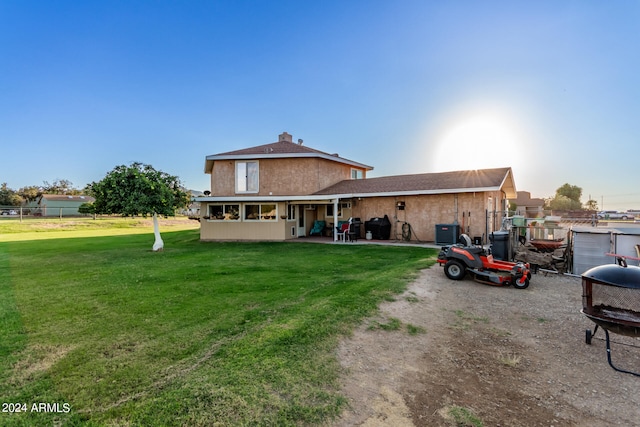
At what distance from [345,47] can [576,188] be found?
63817 millimetres

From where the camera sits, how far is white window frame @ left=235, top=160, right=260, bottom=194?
16.8 meters

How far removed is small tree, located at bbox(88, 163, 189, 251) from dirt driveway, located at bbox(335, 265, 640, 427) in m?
11.2

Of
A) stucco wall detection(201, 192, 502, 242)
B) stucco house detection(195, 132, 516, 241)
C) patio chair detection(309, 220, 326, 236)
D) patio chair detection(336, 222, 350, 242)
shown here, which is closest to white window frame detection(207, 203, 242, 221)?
stucco house detection(195, 132, 516, 241)

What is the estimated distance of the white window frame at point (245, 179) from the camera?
16.8m

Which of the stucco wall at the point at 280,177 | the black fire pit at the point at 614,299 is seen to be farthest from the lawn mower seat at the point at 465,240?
the stucco wall at the point at 280,177

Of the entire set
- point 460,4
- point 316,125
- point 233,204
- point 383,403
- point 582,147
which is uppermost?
point 460,4

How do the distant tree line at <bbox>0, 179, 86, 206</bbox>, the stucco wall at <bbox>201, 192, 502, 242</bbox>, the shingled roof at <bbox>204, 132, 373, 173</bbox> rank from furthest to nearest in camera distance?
the distant tree line at <bbox>0, 179, 86, 206</bbox>
the shingled roof at <bbox>204, 132, 373, 173</bbox>
the stucco wall at <bbox>201, 192, 502, 242</bbox>

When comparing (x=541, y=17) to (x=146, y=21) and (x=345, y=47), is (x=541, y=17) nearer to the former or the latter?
(x=345, y=47)

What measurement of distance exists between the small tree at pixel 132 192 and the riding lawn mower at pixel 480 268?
1133 cm

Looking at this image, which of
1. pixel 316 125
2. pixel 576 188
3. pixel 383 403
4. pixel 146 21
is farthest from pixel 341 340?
pixel 576 188

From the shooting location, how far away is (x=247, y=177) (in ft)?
55.3

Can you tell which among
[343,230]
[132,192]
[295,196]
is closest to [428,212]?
[343,230]

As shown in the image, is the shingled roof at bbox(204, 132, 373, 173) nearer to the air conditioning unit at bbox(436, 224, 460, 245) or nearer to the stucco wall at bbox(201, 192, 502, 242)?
the stucco wall at bbox(201, 192, 502, 242)

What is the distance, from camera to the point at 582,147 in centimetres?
1495
